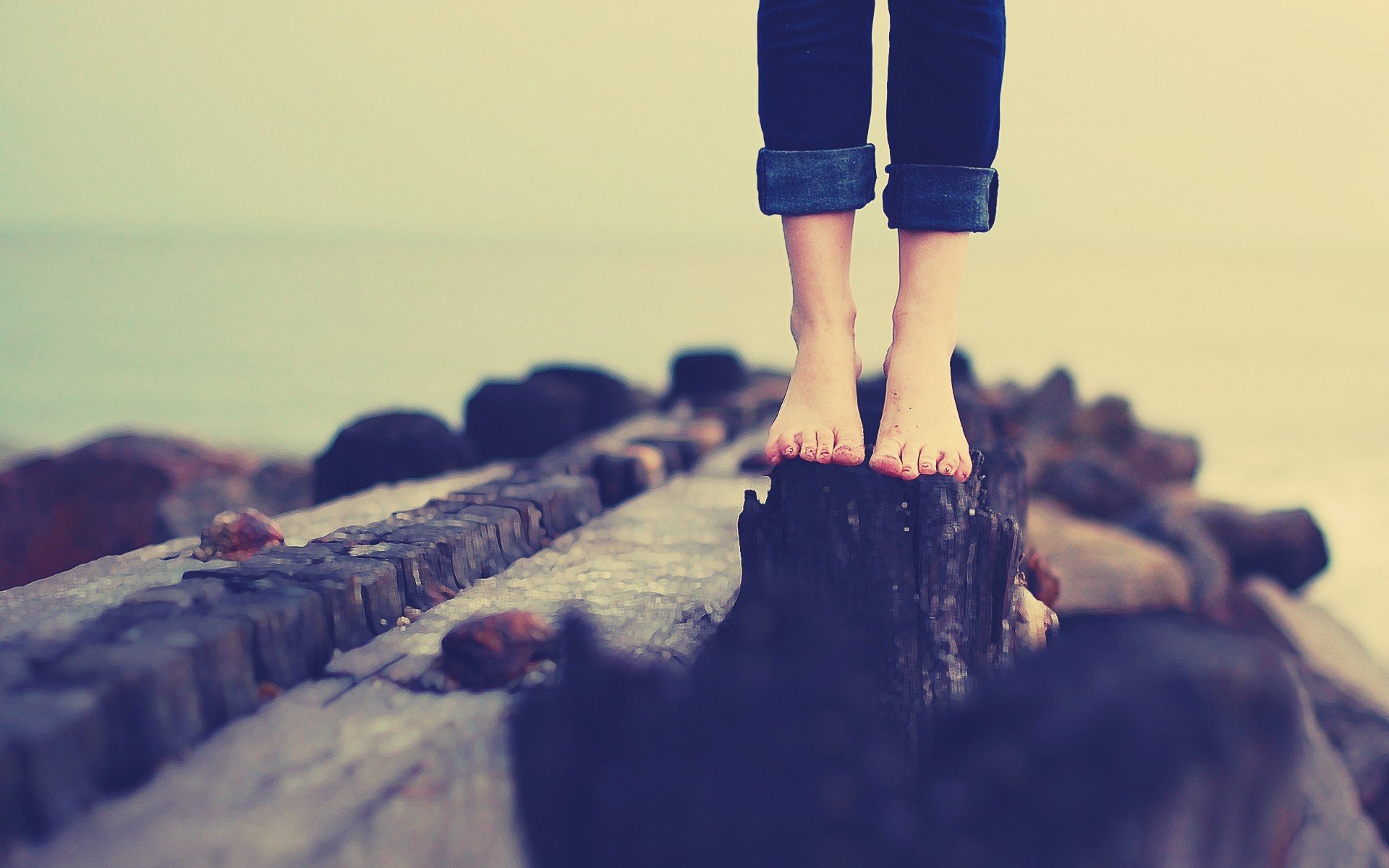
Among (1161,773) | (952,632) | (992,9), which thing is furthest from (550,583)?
(992,9)

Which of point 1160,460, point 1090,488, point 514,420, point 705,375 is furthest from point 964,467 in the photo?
point 1160,460

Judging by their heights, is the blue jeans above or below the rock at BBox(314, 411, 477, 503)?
above

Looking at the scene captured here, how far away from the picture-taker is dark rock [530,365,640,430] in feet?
14.2

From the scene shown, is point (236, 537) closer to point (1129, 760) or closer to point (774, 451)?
point (774, 451)

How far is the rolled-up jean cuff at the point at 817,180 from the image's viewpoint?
173 cm

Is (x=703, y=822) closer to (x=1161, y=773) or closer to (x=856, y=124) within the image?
(x=1161, y=773)

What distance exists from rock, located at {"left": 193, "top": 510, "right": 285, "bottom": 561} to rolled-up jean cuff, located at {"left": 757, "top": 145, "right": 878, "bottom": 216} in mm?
1160

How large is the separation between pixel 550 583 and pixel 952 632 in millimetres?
729

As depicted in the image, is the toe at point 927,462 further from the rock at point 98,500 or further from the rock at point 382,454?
the rock at point 98,500

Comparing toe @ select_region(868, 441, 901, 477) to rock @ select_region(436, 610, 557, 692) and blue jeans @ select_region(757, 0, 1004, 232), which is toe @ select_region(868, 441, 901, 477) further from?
rock @ select_region(436, 610, 557, 692)

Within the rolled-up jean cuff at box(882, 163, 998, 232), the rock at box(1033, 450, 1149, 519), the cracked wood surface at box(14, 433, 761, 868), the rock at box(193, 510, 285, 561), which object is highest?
the rolled-up jean cuff at box(882, 163, 998, 232)

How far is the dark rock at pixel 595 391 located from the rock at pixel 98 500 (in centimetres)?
142

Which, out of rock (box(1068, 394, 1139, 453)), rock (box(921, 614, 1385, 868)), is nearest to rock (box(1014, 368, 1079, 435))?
rock (box(1068, 394, 1139, 453))

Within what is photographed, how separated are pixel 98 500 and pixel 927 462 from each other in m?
3.78
